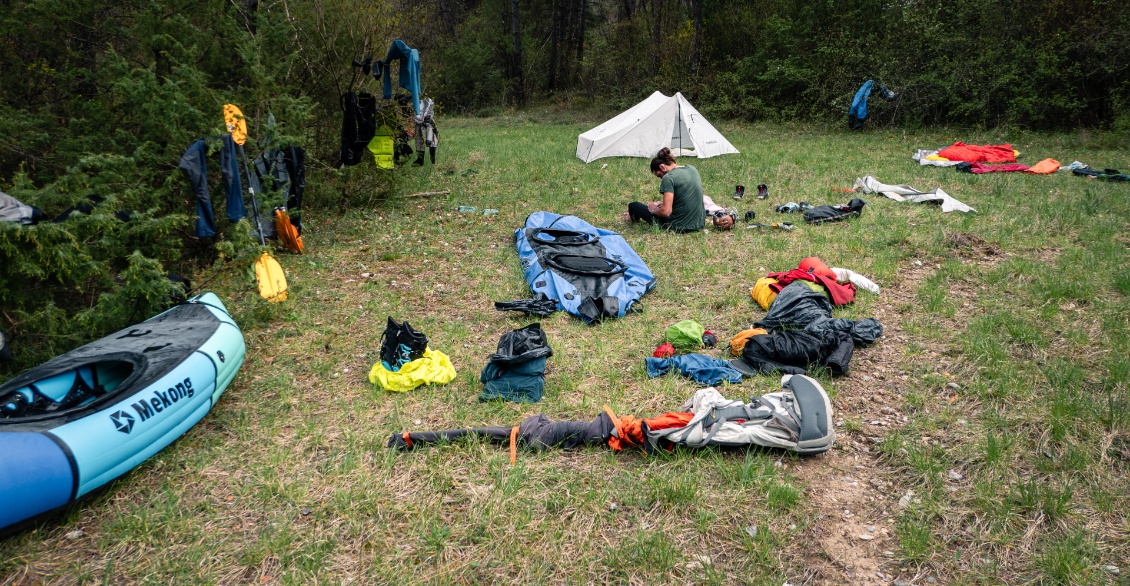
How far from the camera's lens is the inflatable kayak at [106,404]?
2895mm

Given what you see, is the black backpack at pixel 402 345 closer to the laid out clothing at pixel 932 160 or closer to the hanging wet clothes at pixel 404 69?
the hanging wet clothes at pixel 404 69

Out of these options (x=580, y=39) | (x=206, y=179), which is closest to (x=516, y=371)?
(x=206, y=179)

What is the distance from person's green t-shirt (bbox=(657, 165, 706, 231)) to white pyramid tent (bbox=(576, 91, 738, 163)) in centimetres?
471

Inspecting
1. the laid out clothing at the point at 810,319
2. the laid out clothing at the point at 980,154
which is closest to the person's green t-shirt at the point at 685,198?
the laid out clothing at the point at 810,319

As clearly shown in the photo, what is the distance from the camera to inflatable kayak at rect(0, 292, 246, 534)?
2.89 meters

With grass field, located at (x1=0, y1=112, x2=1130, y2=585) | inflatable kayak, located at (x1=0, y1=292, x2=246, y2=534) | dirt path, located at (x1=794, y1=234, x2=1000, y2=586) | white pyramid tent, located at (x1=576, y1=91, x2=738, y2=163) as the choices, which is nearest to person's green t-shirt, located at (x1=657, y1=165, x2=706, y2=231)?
grass field, located at (x1=0, y1=112, x2=1130, y2=585)

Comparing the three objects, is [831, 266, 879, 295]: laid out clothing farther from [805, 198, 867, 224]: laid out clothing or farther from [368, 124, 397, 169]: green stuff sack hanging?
[368, 124, 397, 169]: green stuff sack hanging

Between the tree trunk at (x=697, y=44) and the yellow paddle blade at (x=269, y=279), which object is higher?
the tree trunk at (x=697, y=44)

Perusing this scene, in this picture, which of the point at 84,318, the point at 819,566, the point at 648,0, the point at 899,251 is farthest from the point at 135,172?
the point at 648,0

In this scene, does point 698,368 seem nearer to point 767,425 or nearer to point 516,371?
point 767,425

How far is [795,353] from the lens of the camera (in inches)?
165

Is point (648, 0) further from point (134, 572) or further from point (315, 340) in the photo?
point (134, 572)

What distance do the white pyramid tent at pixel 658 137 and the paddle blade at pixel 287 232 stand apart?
6.27m

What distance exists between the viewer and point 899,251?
6.32 metres
